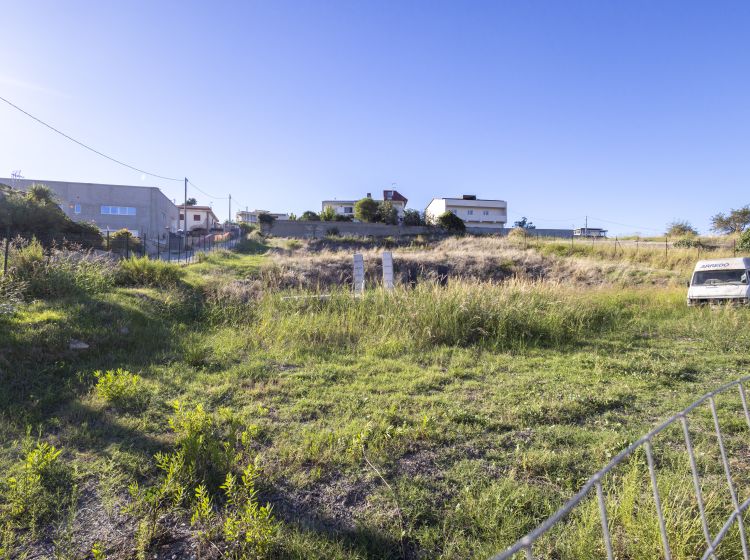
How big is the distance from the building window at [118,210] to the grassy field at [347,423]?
39136 millimetres

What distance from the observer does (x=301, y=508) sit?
9.10 ft

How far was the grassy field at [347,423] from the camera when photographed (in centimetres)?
249

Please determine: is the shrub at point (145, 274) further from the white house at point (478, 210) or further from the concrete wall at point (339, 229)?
the white house at point (478, 210)

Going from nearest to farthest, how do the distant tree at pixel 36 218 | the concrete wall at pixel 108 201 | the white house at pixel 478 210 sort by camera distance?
the distant tree at pixel 36 218, the concrete wall at pixel 108 201, the white house at pixel 478 210

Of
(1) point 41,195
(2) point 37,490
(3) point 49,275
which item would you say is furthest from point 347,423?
(1) point 41,195

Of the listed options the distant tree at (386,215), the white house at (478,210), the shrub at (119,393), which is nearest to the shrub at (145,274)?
the shrub at (119,393)

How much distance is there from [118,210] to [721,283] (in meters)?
45.9

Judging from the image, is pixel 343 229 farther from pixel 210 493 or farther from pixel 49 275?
pixel 210 493

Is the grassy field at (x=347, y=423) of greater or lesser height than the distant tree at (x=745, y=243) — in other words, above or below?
below

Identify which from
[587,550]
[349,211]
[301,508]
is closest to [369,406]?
[301,508]

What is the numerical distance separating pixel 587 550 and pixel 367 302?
6.81m

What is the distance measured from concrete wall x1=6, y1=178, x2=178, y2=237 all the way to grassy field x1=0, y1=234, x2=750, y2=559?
38.9 m

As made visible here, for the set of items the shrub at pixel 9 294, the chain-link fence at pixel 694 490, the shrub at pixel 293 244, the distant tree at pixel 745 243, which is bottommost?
the chain-link fence at pixel 694 490

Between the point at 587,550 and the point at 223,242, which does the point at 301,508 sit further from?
the point at 223,242
